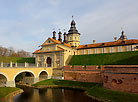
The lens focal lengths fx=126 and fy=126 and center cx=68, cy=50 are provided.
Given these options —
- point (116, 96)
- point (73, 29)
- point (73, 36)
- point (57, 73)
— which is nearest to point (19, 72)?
point (57, 73)

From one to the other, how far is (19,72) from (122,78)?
757 inches

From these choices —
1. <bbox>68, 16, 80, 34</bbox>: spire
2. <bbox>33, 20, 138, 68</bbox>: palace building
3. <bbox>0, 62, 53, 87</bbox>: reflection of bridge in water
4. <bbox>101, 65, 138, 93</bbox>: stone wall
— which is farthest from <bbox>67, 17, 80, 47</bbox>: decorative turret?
<bbox>101, 65, 138, 93</bbox>: stone wall

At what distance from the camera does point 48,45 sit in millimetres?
37469

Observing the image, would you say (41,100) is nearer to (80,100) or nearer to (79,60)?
(80,100)

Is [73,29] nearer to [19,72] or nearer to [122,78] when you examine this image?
[19,72]

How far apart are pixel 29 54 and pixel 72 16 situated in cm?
4046

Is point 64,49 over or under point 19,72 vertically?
over

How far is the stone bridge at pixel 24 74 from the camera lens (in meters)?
23.4

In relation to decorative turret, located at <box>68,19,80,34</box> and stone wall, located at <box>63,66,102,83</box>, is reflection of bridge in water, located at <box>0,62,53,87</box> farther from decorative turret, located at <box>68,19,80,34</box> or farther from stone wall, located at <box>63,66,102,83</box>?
decorative turret, located at <box>68,19,80,34</box>

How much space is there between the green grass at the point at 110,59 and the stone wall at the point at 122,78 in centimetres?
836

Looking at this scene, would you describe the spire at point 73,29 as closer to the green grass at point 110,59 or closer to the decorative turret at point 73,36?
the decorative turret at point 73,36

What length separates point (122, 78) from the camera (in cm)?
1781

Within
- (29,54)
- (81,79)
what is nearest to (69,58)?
(81,79)

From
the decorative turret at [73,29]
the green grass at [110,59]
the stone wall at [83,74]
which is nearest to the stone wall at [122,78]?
the stone wall at [83,74]
